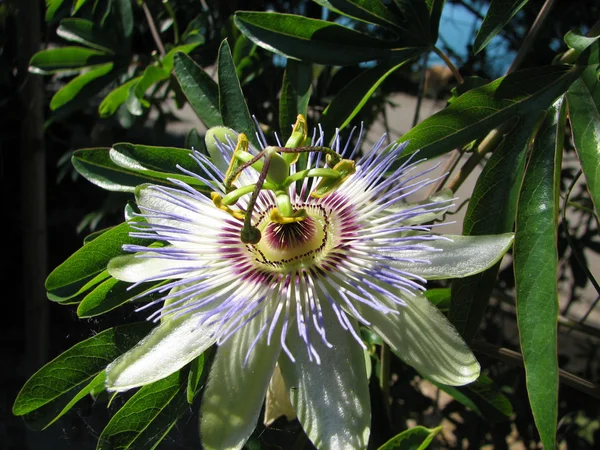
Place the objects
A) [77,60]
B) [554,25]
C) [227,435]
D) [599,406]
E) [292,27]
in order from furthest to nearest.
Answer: [599,406]
[554,25]
[77,60]
[292,27]
[227,435]

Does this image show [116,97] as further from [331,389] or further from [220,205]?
[331,389]

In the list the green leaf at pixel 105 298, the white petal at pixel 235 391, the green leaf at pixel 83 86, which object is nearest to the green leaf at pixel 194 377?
the white petal at pixel 235 391

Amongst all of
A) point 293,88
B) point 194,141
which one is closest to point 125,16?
point 194,141

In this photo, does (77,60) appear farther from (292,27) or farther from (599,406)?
(599,406)

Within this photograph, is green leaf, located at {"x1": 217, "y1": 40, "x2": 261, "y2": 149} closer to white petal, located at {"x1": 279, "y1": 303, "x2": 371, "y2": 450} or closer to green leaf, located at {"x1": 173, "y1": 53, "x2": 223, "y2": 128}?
green leaf, located at {"x1": 173, "y1": 53, "x2": 223, "y2": 128}

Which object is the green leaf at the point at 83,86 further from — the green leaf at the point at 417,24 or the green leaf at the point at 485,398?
the green leaf at the point at 485,398

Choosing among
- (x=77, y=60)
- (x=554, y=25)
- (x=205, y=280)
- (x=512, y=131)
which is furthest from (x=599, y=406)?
(x=77, y=60)

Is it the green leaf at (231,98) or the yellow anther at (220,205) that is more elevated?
the green leaf at (231,98)
